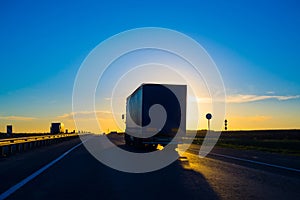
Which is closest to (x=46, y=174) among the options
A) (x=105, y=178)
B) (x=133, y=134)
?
(x=105, y=178)

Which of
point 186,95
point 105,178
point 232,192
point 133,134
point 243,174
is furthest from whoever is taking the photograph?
point 133,134

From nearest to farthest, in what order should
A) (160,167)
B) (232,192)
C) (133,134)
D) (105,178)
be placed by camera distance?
(232,192)
(105,178)
(160,167)
(133,134)

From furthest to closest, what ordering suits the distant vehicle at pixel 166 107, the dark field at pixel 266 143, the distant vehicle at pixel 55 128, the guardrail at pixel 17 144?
the distant vehicle at pixel 55 128, the dark field at pixel 266 143, the distant vehicle at pixel 166 107, the guardrail at pixel 17 144

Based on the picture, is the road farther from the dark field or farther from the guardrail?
the dark field

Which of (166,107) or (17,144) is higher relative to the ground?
(166,107)

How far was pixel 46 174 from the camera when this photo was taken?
13.6 meters

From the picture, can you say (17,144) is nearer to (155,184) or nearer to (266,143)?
(155,184)

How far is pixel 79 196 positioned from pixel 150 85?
53.0 ft

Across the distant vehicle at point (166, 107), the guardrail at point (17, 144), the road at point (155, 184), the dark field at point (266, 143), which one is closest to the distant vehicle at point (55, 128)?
the dark field at point (266, 143)

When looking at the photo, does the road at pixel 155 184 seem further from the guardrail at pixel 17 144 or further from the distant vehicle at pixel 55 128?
the distant vehicle at pixel 55 128

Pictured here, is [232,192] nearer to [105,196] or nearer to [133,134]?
[105,196]

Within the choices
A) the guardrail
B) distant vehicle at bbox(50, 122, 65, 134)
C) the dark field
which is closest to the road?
the guardrail

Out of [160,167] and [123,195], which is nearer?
[123,195]

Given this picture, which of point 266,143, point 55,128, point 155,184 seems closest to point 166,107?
point 155,184
